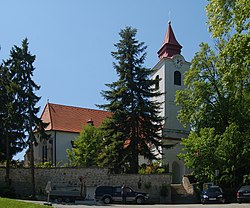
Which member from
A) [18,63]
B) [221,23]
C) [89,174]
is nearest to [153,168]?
[89,174]

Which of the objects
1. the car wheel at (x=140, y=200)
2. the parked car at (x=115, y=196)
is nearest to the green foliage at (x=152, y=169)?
the parked car at (x=115, y=196)

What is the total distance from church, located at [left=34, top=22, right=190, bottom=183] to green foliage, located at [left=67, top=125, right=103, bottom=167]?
460cm

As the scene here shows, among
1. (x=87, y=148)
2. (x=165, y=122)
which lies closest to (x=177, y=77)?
(x=165, y=122)

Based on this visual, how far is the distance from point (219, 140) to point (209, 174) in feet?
9.45

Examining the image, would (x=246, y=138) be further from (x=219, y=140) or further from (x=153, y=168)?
(x=153, y=168)

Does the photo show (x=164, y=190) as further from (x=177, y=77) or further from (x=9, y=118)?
(x=177, y=77)

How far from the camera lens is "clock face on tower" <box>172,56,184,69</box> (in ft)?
169

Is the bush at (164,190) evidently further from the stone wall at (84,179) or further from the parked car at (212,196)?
the parked car at (212,196)

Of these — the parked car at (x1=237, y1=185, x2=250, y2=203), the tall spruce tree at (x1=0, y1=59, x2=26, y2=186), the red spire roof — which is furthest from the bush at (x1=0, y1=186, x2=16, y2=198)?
the red spire roof

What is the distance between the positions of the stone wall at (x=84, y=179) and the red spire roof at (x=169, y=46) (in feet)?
67.9

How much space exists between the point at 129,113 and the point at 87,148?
748cm

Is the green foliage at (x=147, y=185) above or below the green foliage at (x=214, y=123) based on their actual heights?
below

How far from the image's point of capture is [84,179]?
3672 centimetres

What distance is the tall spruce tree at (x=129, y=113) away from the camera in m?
37.3
